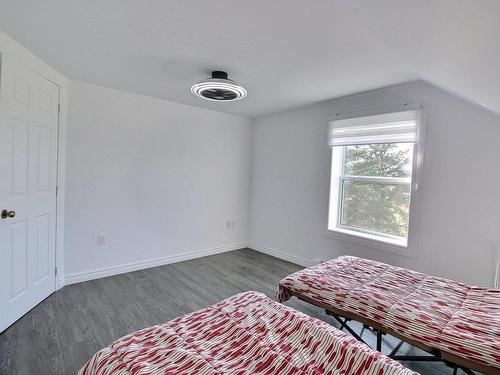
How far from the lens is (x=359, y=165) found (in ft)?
11.0

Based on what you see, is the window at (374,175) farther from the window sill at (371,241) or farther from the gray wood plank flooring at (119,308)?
the gray wood plank flooring at (119,308)

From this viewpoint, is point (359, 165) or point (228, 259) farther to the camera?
point (228, 259)

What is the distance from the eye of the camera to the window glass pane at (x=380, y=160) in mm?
2922

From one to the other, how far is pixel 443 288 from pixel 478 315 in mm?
397

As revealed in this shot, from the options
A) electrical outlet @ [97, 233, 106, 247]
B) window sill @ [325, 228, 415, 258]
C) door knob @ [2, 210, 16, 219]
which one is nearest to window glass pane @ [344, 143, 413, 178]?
window sill @ [325, 228, 415, 258]

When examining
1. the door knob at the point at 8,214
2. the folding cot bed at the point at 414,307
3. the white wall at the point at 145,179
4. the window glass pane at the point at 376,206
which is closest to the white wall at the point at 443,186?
the window glass pane at the point at 376,206

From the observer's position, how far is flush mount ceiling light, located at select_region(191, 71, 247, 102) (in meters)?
2.38

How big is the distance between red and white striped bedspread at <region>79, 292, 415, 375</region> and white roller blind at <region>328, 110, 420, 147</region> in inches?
91.7

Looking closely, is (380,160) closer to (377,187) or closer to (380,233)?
(377,187)

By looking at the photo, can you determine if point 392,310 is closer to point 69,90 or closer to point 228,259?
point 228,259

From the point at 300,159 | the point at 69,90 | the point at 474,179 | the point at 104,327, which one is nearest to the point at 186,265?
the point at 104,327

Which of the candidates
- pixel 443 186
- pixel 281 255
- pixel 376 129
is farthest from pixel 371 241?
pixel 281 255

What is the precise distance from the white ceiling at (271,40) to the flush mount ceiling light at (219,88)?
104mm

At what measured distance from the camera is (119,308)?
8.23 ft
